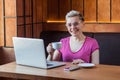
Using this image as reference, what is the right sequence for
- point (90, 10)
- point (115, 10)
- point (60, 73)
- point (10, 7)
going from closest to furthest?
point (60, 73) < point (10, 7) < point (115, 10) < point (90, 10)

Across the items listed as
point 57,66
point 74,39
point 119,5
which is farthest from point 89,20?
point 57,66

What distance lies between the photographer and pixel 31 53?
2.28 m

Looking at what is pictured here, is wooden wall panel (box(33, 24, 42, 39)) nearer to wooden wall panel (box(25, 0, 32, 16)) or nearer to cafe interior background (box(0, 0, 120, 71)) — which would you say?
cafe interior background (box(0, 0, 120, 71))

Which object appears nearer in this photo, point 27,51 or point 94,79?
point 94,79

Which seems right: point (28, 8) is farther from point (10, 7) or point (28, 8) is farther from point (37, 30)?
point (37, 30)

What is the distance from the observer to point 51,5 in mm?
4727

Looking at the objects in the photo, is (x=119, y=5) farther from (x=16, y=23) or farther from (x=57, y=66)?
(x=57, y=66)

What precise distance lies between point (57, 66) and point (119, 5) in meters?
2.18

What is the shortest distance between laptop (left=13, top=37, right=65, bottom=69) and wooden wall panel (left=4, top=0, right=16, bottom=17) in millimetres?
1663

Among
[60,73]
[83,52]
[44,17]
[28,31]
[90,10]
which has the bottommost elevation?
[60,73]

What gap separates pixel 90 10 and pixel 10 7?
134 centimetres

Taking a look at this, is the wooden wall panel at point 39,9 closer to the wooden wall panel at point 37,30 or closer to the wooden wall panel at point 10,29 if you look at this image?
the wooden wall panel at point 37,30

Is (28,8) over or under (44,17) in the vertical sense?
over

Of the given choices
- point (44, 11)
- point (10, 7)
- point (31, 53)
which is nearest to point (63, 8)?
point (44, 11)
